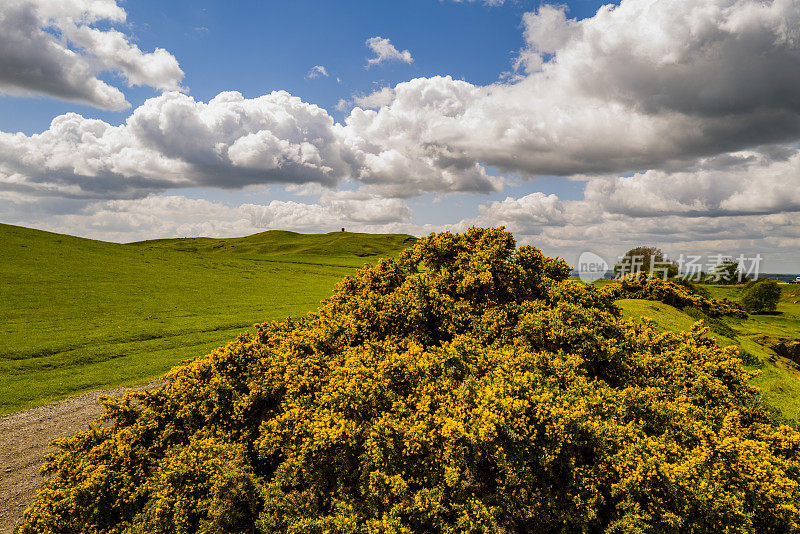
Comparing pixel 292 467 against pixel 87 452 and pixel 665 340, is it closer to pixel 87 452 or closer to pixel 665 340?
pixel 87 452

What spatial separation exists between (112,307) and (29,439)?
3281cm

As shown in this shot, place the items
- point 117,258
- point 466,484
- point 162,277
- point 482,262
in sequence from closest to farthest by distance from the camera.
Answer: point 466,484 → point 482,262 → point 162,277 → point 117,258

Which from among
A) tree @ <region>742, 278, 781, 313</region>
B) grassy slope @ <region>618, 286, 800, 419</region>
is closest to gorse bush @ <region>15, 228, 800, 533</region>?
grassy slope @ <region>618, 286, 800, 419</region>

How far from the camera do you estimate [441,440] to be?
11.5m

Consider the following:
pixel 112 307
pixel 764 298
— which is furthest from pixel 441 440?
pixel 764 298

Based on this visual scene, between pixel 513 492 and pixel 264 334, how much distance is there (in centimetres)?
1389

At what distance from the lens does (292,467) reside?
12.1m

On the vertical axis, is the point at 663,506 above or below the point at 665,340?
below

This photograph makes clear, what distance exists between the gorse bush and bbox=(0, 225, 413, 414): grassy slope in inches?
802

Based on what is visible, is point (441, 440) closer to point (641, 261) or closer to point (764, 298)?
point (764, 298)

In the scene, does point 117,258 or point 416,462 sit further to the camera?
point 117,258

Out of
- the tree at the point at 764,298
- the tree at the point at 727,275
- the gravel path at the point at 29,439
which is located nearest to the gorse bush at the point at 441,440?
the gravel path at the point at 29,439

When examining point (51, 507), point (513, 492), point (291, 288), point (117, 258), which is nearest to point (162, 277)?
point (117, 258)

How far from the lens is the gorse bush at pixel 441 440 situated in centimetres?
1030
